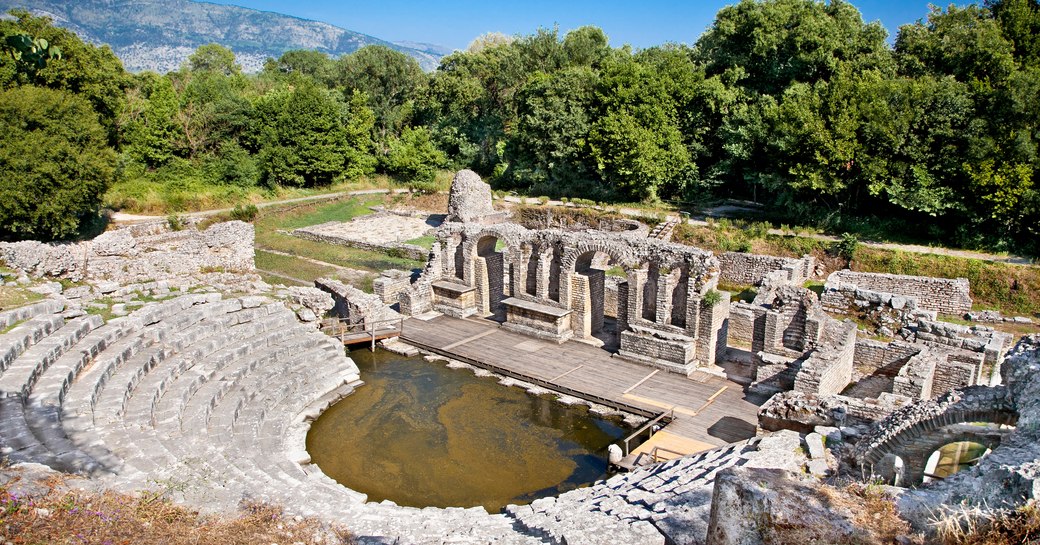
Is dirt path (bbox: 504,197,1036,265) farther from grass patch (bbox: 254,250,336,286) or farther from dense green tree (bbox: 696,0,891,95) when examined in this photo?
grass patch (bbox: 254,250,336,286)

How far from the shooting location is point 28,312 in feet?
49.1

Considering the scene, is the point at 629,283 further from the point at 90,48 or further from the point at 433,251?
the point at 90,48

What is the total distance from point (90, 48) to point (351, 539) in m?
38.7

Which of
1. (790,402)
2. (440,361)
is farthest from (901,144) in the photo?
(440,361)

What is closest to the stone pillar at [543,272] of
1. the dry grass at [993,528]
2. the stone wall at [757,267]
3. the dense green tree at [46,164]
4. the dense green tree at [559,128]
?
the stone wall at [757,267]

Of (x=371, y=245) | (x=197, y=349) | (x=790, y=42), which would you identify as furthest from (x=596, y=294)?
(x=790, y=42)

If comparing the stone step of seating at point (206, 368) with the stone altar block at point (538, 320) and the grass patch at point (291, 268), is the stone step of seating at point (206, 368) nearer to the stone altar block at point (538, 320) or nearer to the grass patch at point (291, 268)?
the stone altar block at point (538, 320)

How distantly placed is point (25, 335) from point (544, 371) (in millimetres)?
11614

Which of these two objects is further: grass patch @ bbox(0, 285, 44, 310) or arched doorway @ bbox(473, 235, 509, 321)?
arched doorway @ bbox(473, 235, 509, 321)

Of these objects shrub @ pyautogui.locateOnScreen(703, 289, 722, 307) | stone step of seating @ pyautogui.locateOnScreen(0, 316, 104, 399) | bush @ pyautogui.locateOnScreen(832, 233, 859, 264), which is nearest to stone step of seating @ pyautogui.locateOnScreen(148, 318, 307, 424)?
stone step of seating @ pyautogui.locateOnScreen(0, 316, 104, 399)

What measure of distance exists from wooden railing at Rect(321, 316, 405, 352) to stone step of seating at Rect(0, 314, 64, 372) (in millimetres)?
6868

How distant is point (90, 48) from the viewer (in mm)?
36719

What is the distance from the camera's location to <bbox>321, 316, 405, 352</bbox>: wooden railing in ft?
64.6

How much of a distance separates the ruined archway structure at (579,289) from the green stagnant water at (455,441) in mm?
3353
